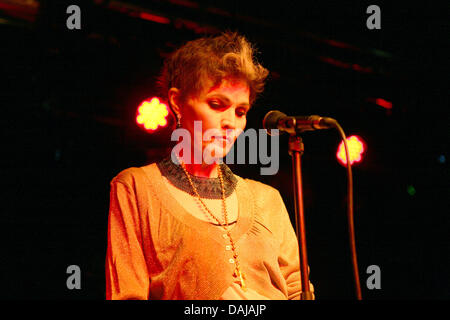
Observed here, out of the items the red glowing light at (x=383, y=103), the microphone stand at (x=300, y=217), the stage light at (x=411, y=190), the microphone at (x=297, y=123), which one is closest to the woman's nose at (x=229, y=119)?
the microphone at (x=297, y=123)

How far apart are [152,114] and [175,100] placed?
4.62 feet

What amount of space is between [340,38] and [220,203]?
254cm

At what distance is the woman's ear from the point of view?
1925 mm

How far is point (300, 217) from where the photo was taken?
146cm

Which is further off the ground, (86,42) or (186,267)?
(86,42)

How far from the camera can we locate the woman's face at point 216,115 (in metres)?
1.81

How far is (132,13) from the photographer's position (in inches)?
127

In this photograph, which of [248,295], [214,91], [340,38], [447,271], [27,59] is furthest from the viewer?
[447,271]

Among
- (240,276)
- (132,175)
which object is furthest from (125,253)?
(240,276)

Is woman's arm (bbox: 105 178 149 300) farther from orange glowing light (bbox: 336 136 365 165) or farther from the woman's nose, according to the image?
orange glowing light (bbox: 336 136 365 165)

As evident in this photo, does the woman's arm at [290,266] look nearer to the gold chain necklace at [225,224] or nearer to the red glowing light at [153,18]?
the gold chain necklace at [225,224]

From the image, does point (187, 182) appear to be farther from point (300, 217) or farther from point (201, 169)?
point (300, 217)

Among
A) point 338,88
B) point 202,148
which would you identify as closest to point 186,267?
point 202,148

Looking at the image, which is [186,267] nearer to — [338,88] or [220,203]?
[220,203]
